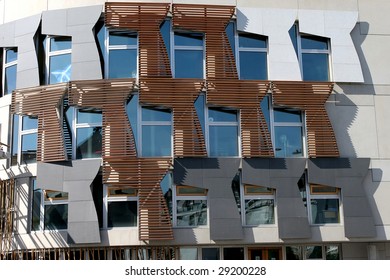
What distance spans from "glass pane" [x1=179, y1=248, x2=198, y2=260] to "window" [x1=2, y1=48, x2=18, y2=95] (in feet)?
22.9

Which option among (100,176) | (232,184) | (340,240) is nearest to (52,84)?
(100,176)

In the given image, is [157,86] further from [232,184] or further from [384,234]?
[384,234]

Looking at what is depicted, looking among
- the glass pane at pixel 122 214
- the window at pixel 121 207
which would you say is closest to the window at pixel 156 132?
the window at pixel 121 207

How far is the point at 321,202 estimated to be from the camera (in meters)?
15.4

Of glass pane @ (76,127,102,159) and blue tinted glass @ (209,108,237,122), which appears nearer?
glass pane @ (76,127,102,159)

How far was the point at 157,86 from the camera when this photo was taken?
1501cm

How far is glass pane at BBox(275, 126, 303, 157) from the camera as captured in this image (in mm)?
15469

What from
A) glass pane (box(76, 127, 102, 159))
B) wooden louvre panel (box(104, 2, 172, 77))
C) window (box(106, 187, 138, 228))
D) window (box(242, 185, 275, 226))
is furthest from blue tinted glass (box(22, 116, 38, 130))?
window (box(242, 185, 275, 226))

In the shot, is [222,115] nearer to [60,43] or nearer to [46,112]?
[46,112]

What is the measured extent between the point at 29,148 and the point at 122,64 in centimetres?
355

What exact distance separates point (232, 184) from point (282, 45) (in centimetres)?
417

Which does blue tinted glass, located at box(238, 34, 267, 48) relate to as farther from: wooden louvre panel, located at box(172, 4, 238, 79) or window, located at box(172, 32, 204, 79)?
window, located at box(172, 32, 204, 79)

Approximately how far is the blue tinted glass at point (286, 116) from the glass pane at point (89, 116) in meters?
4.90

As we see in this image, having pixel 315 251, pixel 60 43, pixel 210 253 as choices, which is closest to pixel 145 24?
pixel 60 43
